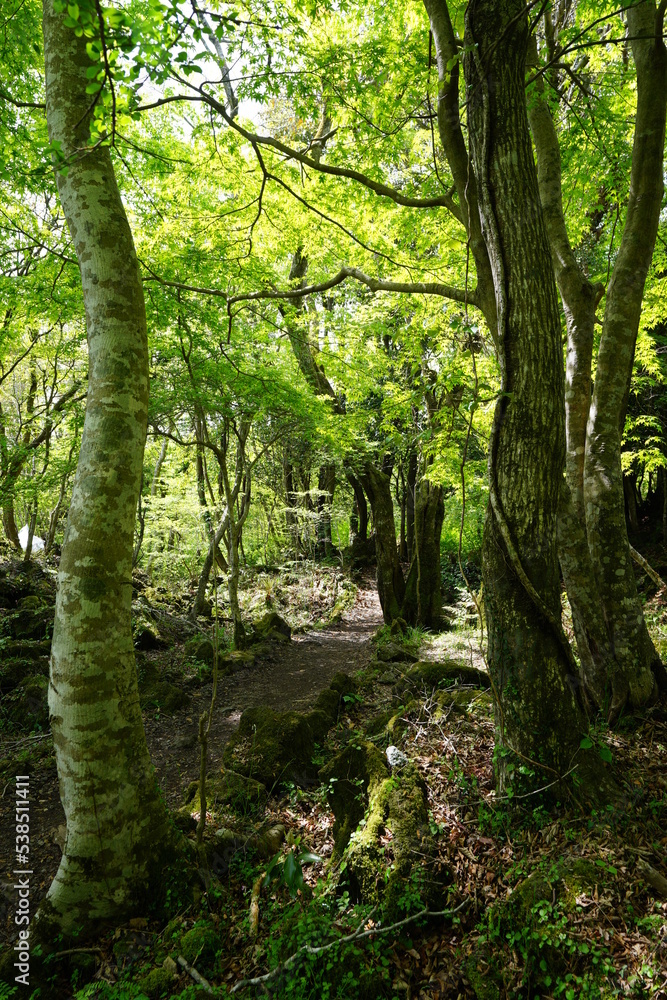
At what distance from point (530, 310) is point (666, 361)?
10.8 m

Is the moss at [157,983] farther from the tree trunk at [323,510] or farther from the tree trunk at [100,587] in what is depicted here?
the tree trunk at [323,510]

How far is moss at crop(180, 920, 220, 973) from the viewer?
2.68 metres

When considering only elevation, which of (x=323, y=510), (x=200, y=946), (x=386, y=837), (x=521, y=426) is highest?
(x=521, y=426)

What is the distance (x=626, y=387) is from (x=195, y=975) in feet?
16.6

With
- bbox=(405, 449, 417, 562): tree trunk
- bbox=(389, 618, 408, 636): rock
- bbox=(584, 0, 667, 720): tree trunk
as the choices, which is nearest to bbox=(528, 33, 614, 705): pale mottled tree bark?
bbox=(584, 0, 667, 720): tree trunk

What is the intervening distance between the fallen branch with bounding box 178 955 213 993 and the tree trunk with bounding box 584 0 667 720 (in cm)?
321

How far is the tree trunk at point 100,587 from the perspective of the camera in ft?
9.16

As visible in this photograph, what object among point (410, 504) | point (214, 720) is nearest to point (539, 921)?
point (214, 720)

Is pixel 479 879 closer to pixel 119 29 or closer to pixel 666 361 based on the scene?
pixel 119 29

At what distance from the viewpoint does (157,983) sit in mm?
2512

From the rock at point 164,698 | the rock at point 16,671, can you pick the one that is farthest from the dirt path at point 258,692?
the rock at point 16,671

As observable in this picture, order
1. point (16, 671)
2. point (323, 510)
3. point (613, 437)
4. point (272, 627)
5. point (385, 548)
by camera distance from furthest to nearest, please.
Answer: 1. point (323, 510)
2. point (272, 627)
3. point (385, 548)
4. point (16, 671)
5. point (613, 437)

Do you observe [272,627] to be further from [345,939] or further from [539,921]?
[539,921]

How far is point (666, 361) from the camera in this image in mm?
11320
